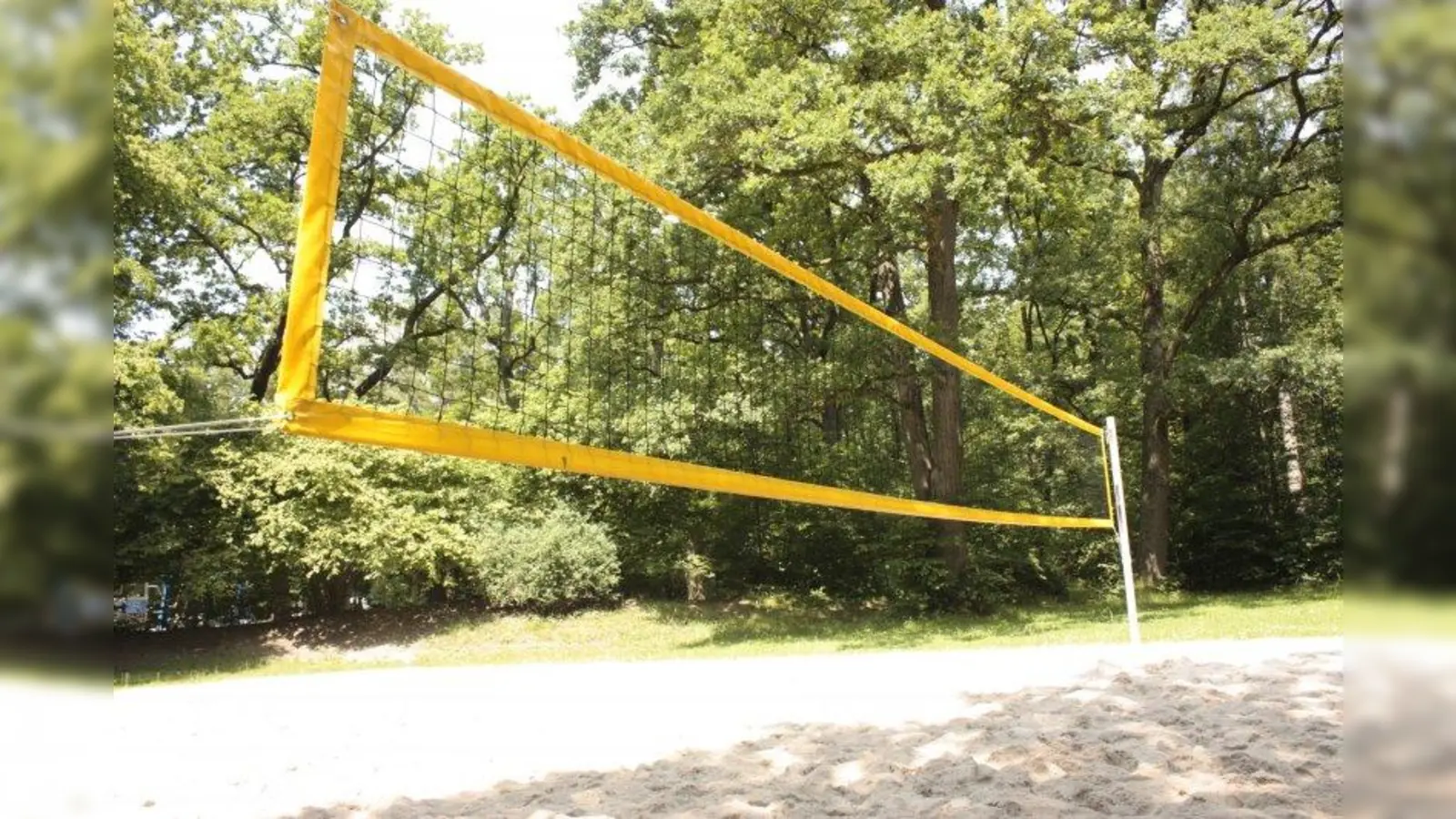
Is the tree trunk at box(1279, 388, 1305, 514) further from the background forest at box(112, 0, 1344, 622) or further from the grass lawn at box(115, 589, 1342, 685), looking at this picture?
the grass lawn at box(115, 589, 1342, 685)

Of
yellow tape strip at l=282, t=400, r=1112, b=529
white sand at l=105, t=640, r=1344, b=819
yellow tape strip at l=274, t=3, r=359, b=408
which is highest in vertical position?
yellow tape strip at l=274, t=3, r=359, b=408

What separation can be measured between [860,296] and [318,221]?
40.2ft

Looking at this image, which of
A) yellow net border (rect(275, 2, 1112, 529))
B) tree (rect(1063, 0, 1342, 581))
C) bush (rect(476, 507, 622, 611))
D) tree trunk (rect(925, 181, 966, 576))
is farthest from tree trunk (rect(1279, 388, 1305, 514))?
yellow net border (rect(275, 2, 1112, 529))

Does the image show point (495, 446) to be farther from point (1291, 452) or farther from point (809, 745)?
point (1291, 452)

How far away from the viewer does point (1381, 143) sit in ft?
1.85

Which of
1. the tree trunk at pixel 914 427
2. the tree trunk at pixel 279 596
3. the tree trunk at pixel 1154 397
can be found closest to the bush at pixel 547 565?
the tree trunk at pixel 279 596

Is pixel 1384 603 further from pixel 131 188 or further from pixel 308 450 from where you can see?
pixel 308 450

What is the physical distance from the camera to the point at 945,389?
501 inches

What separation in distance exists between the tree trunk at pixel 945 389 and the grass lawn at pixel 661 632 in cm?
127

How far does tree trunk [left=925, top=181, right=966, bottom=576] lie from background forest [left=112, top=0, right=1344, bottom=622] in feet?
0.18

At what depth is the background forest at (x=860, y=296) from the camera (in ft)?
36.3

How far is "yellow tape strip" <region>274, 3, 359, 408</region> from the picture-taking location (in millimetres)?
2389

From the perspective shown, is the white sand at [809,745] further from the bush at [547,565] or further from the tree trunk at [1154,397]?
the tree trunk at [1154,397]

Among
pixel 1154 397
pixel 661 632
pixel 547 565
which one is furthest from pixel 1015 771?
pixel 1154 397
